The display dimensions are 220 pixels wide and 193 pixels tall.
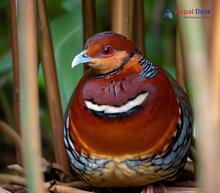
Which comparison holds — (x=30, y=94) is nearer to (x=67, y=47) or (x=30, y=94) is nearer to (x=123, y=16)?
(x=123, y=16)

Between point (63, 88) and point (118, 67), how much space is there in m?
0.34

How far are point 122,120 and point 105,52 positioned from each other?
0.39 feet

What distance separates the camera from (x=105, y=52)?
45.2 inches

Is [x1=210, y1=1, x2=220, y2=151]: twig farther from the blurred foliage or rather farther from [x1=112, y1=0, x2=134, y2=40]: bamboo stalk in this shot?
the blurred foliage

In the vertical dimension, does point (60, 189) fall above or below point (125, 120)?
below

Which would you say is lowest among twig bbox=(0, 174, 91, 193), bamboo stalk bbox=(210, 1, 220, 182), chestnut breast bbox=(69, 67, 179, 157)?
twig bbox=(0, 174, 91, 193)

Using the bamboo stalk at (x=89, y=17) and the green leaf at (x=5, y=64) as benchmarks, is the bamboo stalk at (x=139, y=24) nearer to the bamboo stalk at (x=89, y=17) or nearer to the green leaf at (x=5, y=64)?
the bamboo stalk at (x=89, y=17)

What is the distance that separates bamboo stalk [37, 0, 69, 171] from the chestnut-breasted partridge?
0.24 ft

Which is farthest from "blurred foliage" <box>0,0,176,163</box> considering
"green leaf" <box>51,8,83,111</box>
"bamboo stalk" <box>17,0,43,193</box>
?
"bamboo stalk" <box>17,0,43,193</box>

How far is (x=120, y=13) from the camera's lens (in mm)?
1167

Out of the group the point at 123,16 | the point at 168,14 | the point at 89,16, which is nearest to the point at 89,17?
the point at 89,16

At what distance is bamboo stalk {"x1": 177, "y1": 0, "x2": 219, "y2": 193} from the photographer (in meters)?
0.71

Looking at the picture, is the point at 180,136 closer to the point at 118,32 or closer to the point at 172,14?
the point at 118,32

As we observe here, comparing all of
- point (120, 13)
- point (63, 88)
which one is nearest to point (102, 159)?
point (120, 13)
